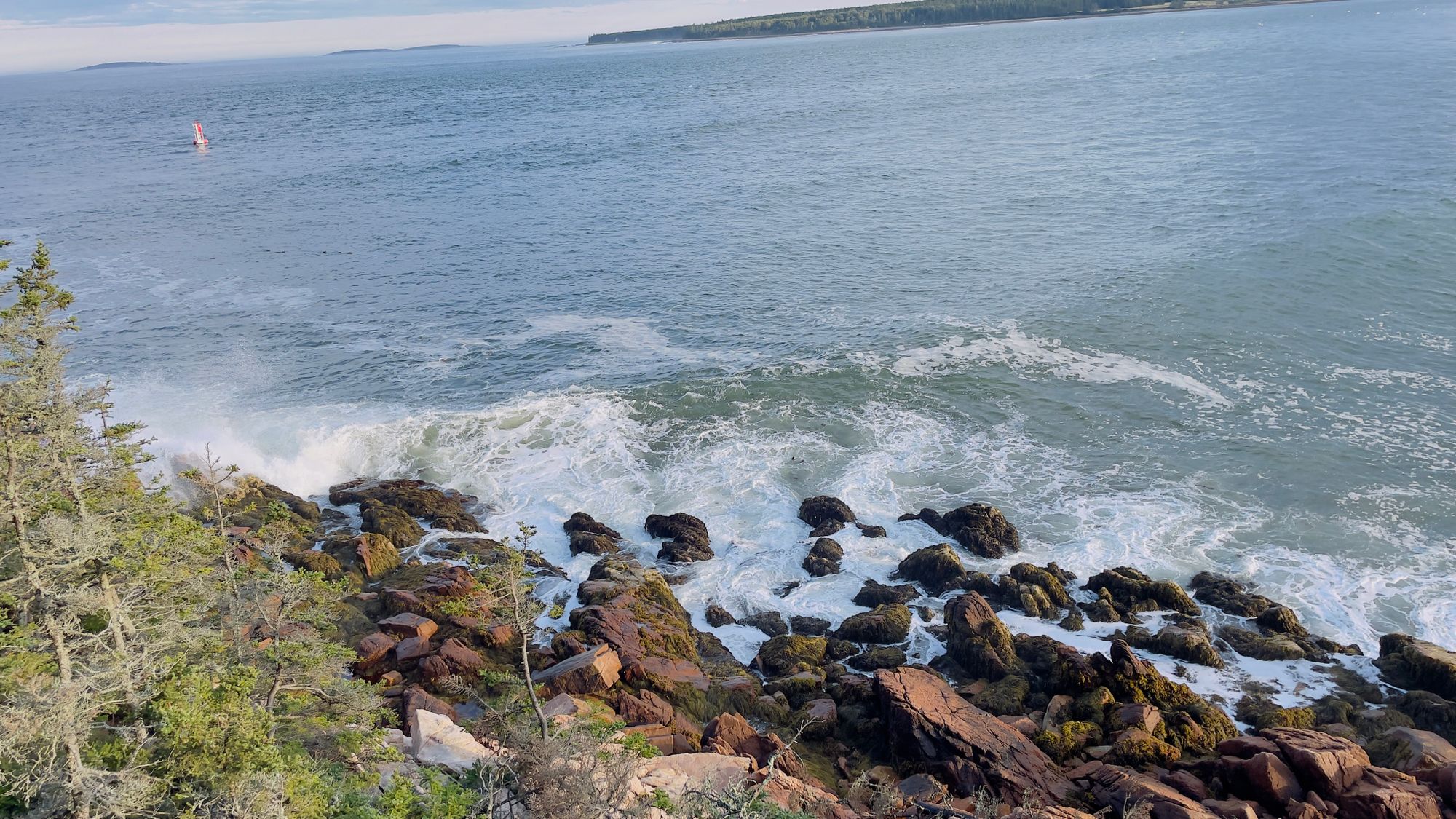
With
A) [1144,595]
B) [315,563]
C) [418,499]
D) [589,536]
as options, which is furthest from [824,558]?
[315,563]

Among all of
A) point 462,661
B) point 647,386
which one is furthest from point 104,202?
point 462,661

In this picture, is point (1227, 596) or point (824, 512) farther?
point (824, 512)

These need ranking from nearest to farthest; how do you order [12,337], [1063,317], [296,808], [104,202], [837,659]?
[296,808], [12,337], [837,659], [1063,317], [104,202]

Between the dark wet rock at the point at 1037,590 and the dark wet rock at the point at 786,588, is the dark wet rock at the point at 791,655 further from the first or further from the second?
the dark wet rock at the point at 1037,590

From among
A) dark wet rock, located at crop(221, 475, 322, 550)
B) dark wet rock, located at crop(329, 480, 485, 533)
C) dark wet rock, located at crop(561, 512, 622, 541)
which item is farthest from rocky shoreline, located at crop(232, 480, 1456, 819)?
dark wet rock, located at crop(329, 480, 485, 533)

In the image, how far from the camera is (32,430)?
13.9m

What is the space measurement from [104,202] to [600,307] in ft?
187

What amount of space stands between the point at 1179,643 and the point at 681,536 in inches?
589

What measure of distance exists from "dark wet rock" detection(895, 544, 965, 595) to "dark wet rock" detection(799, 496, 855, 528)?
3.11 m

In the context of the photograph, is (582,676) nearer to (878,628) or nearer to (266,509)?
(878,628)

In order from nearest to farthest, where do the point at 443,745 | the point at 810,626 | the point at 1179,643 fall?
the point at 443,745 < the point at 1179,643 < the point at 810,626

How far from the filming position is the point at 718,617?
25.6 meters

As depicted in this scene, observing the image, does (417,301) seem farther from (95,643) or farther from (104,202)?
(104,202)

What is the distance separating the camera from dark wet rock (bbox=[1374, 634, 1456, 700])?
68.9 feet
